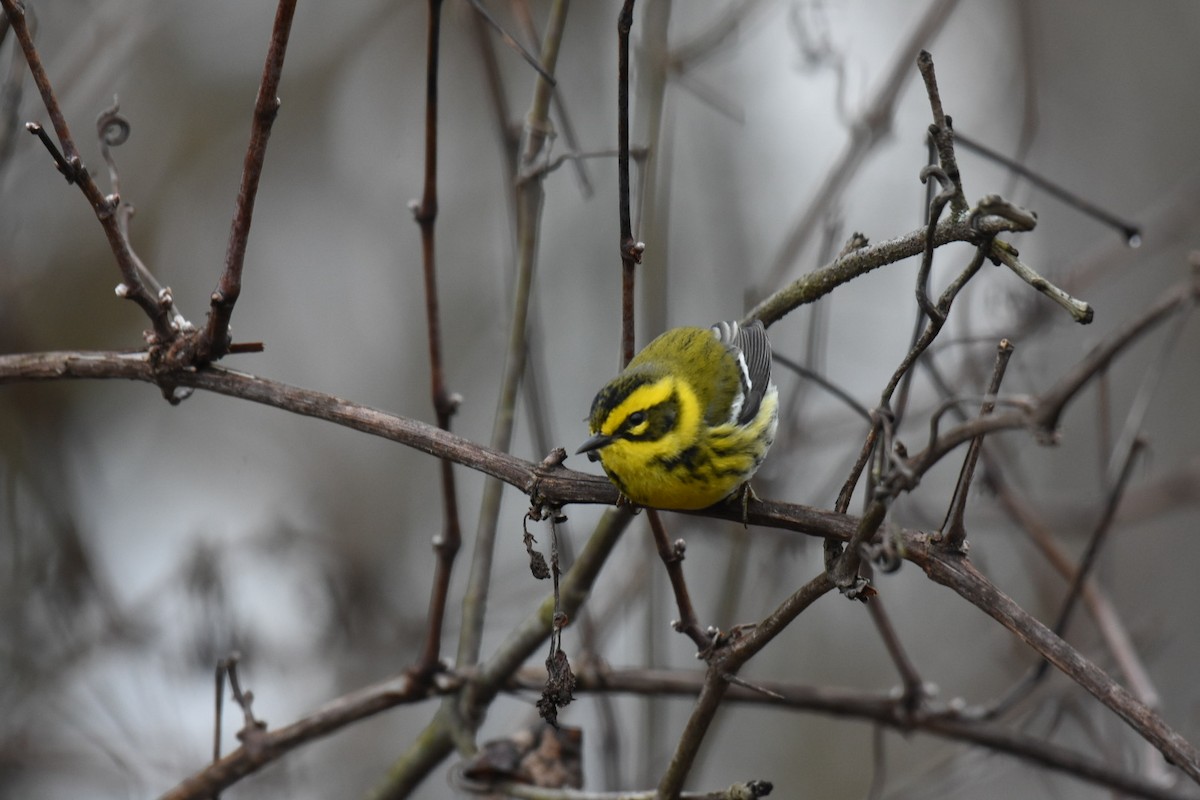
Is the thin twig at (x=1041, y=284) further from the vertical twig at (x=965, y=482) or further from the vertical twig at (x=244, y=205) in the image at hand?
the vertical twig at (x=244, y=205)

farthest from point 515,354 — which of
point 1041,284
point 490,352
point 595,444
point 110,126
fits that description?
point 490,352

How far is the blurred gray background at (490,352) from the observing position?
4.03 meters

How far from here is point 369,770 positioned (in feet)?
18.9

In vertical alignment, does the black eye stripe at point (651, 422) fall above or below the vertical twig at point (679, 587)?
above

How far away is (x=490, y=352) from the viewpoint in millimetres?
7734

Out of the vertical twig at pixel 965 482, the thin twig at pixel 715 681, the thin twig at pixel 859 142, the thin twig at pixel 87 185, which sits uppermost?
the thin twig at pixel 859 142

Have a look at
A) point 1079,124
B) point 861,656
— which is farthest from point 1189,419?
point 861,656

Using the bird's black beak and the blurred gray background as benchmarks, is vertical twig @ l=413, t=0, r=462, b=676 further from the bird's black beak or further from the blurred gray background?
the blurred gray background

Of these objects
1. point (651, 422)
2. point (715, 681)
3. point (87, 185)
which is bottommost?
point (715, 681)

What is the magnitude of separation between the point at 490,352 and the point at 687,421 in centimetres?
522

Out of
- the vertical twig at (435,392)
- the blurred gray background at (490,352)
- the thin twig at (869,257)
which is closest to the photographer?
the thin twig at (869,257)

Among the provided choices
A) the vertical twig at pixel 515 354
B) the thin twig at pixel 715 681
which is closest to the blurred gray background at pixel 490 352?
the vertical twig at pixel 515 354

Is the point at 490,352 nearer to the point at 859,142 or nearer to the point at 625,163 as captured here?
the point at 859,142

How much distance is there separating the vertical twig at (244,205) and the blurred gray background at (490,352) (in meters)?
1.41
